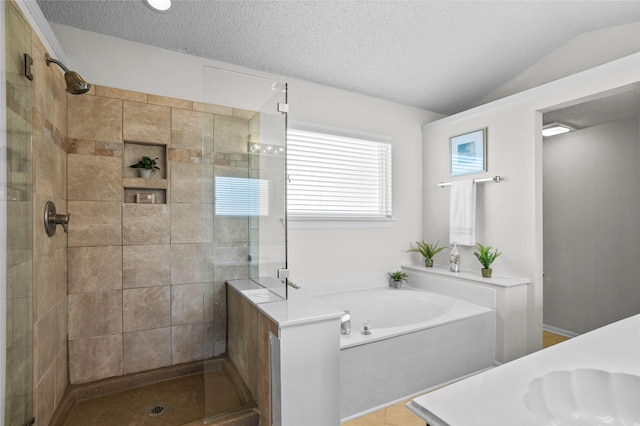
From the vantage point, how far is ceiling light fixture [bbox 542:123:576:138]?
315 cm

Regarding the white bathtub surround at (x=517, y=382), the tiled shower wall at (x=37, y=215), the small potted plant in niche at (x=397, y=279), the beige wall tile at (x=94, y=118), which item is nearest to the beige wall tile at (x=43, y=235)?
the tiled shower wall at (x=37, y=215)

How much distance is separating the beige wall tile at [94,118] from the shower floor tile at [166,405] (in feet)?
5.47

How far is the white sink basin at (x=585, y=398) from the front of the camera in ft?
2.63

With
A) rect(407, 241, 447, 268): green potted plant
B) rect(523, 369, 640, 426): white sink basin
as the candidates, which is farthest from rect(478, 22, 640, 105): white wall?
rect(523, 369, 640, 426): white sink basin

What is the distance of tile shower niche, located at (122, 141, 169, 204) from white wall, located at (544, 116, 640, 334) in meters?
3.73

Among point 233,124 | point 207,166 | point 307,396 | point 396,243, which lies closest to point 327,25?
point 233,124

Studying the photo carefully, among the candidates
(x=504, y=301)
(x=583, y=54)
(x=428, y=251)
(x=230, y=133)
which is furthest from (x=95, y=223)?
(x=583, y=54)

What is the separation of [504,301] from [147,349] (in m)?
2.64

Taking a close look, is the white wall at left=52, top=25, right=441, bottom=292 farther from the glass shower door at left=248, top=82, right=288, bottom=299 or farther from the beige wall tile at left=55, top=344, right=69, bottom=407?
the beige wall tile at left=55, top=344, right=69, bottom=407

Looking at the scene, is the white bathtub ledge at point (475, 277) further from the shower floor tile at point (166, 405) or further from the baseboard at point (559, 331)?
the shower floor tile at point (166, 405)

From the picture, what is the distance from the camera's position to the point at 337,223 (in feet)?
9.94

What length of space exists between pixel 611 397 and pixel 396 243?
8.38 ft

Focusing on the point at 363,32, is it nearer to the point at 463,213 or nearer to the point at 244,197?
the point at 244,197

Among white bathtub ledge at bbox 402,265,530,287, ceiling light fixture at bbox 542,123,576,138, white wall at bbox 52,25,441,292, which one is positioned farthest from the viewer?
ceiling light fixture at bbox 542,123,576,138
